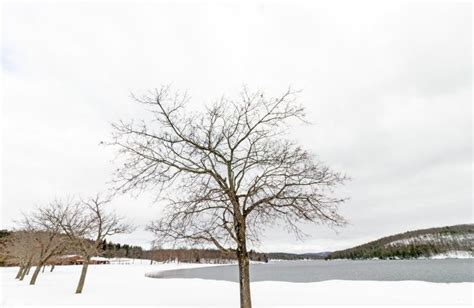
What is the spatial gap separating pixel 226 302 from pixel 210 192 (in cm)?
766

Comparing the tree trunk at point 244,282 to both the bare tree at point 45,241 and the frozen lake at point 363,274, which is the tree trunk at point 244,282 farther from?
the frozen lake at point 363,274

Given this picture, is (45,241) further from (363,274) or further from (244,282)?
(363,274)

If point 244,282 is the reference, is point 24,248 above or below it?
above

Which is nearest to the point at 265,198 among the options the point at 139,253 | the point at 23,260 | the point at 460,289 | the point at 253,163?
the point at 253,163

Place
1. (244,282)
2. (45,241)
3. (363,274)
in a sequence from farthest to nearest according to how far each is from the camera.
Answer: (363,274), (45,241), (244,282)

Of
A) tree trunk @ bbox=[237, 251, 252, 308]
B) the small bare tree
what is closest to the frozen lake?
Result: the small bare tree

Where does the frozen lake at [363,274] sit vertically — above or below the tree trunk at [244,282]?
above

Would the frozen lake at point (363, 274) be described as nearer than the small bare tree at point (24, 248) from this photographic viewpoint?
No

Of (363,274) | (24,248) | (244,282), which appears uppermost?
(24,248)

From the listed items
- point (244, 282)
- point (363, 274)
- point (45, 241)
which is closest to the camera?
point (244, 282)

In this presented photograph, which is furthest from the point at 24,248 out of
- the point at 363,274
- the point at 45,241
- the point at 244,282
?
the point at 363,274

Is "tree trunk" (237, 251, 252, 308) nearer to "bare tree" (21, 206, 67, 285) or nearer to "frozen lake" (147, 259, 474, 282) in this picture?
"bare tree" (21, 206, 67, 285)

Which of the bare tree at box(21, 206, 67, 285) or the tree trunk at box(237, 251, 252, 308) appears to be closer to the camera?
the tree trunk at box(237, 251, 252, 308)

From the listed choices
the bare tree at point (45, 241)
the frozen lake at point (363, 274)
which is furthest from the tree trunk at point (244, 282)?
the frozen lake at point (363, 274)
